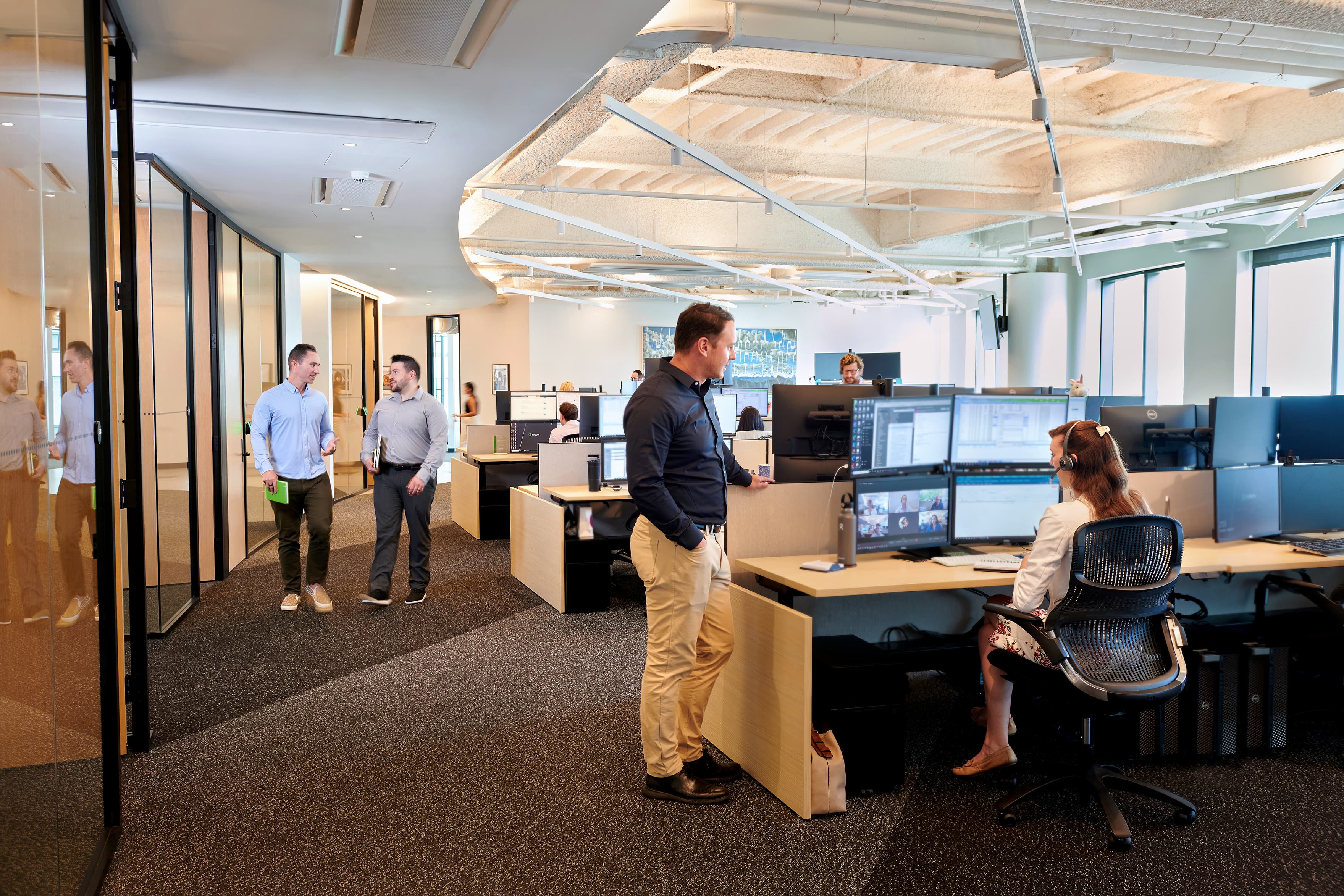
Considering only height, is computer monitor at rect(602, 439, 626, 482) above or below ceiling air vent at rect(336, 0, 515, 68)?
below

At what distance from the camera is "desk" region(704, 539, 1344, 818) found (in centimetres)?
306

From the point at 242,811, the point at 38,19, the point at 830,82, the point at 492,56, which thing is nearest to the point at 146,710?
the point at 242,811

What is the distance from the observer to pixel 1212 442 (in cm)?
425

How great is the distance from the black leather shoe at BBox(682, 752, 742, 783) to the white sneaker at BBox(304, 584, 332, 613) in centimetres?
349

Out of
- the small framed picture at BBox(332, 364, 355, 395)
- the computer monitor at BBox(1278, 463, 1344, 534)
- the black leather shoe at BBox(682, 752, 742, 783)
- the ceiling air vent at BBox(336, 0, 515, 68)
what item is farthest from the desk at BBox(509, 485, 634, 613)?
the small framed picture at BBox(332, 364, 355, 395)

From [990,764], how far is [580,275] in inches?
390

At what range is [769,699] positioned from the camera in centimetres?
324

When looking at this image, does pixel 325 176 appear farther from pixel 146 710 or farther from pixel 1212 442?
pixel 1212 442

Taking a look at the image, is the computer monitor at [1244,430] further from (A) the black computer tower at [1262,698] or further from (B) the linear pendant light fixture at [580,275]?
(B) the linear pendant light fixture at [580,275]

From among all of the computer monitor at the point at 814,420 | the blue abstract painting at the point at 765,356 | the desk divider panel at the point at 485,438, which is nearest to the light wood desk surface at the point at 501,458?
the desk divider panel at the point at 485,438

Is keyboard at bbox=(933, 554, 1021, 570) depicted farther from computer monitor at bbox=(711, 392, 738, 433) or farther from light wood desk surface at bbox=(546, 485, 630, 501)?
computer monitor at bbox=(711, 392, 738, 433)

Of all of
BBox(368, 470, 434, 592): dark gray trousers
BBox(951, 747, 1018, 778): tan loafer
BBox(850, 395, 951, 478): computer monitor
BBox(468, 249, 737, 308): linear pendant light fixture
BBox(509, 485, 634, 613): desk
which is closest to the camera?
BBox(951, 747, 1018, 778): tan loafer

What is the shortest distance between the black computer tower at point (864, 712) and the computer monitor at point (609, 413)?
4.22 m

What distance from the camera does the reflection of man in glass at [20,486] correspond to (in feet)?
6.22
